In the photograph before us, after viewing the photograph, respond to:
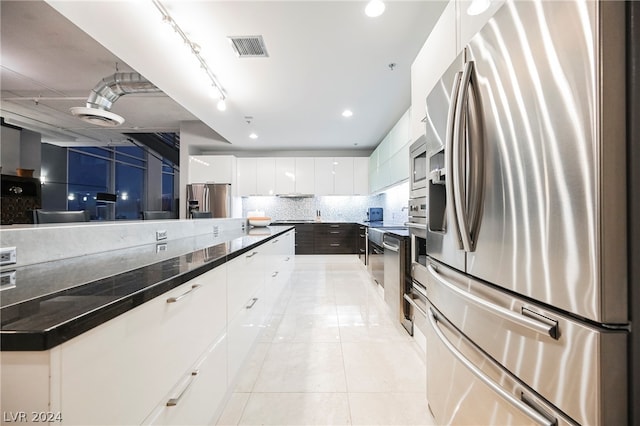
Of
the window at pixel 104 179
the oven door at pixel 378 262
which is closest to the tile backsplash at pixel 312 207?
the oven door at pixel 378 262

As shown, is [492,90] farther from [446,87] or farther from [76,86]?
[76,86]

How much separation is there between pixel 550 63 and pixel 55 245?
1.93m

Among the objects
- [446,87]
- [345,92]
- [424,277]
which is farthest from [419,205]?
[345,92]

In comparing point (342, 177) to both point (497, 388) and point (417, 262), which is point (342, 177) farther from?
point (497, 388)

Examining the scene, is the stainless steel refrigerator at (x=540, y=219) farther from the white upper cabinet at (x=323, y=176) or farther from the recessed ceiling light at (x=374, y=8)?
the white upper cabinet at (x=323, y=176)

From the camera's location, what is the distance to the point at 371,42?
243 cm

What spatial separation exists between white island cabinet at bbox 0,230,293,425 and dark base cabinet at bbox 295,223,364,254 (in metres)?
4.42

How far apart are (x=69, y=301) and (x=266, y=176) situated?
5835 mm

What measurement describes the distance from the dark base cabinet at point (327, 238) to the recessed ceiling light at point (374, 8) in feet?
14.2

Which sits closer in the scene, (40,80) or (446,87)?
(446,87)

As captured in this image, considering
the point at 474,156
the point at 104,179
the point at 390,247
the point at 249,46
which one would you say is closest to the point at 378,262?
the point at 390,247

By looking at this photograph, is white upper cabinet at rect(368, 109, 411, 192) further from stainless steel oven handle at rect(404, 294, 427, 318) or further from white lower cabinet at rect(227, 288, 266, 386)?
white lower cabinet at rect(227, 288, 266, 386)

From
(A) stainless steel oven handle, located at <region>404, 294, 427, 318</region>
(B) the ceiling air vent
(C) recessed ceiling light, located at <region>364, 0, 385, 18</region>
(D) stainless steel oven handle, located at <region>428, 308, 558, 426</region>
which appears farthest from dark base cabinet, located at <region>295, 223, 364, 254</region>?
(D) stainless steel oven handle, located at <region>428, 308, 558, 426</region>

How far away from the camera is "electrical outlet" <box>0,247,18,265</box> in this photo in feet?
3.03
